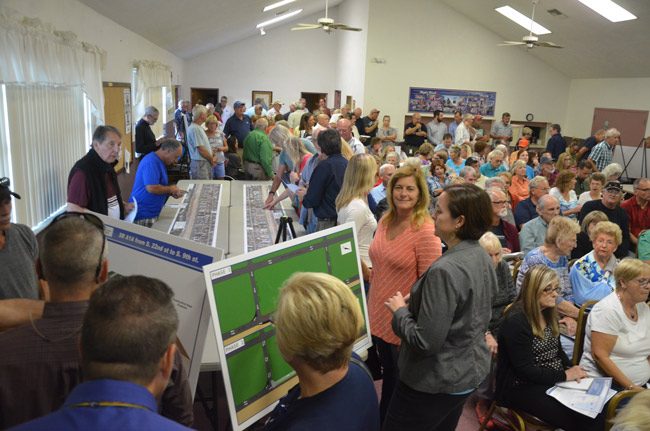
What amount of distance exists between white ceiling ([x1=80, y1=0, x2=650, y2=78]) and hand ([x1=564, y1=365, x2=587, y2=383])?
6458mm

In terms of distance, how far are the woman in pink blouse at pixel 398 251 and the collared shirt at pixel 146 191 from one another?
220cm

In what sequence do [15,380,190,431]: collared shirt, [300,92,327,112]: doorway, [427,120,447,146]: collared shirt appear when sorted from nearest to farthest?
[15,380,190,431]: collared shirt → [427,120,447,146]: collared shirt → [300,92,327,112]: doorway

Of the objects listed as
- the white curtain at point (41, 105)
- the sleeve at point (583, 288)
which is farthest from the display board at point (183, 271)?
the white curtain at point (41, 105)

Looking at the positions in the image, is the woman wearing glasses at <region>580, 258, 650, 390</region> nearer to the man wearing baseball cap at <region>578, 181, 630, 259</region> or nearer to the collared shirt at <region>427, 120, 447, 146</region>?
the man wearing baseball cap at <region>578, 181, 630, 259</region>

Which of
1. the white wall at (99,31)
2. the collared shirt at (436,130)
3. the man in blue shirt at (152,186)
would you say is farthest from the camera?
the collared shirt at (436,130)

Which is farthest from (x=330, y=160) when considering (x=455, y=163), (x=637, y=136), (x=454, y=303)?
(x=637, y=136)

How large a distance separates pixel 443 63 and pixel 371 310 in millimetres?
11700

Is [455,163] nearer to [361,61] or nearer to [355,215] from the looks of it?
[355,215]

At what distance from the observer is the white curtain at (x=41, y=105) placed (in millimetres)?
4031

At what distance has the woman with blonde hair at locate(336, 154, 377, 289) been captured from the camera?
290 cm

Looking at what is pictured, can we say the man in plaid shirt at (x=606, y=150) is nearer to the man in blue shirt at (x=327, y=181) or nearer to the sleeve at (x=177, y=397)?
the man in blue shirt at (x=327, y=181)

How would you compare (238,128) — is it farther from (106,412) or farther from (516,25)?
(106,412)

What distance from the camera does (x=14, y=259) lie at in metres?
2.04

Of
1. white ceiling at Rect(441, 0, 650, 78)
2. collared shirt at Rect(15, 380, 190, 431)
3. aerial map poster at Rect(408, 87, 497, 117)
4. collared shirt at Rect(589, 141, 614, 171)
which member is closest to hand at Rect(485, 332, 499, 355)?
collared shirt at Rect(15, 380, 190, 431)
